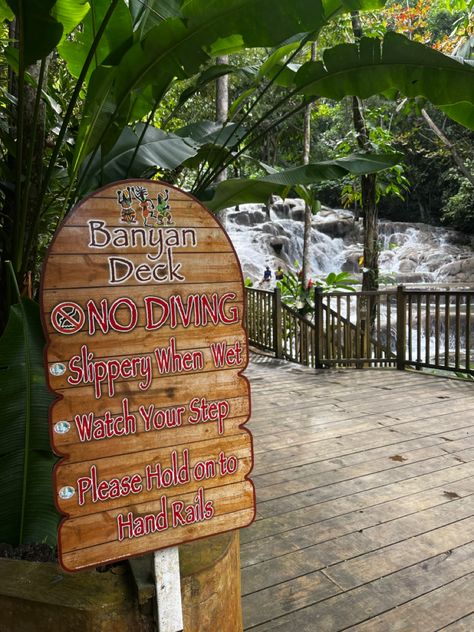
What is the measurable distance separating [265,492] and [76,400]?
1800 millimetres

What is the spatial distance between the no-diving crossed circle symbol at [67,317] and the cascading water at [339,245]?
561 inches

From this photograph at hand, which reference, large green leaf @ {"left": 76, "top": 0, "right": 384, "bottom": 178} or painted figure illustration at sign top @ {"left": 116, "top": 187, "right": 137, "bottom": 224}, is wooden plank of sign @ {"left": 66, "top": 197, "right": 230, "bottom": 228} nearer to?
painted figure illustration at sign top @ {"left": 116, "top": 187, "right": 137, "bottom": 224}

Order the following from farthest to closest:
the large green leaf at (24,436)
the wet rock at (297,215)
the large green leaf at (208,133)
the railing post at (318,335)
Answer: the wet rock at (297,215) < the railing post at (318,335) < the large green leaf at (208,133) < the large green leaf at (24,436)

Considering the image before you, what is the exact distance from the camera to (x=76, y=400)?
3.47ft

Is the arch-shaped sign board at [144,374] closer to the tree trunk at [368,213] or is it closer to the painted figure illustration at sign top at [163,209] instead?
the painted figure illustration at sign top at [163,209]

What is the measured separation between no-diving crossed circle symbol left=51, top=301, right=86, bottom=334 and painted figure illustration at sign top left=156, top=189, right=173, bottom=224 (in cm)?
26

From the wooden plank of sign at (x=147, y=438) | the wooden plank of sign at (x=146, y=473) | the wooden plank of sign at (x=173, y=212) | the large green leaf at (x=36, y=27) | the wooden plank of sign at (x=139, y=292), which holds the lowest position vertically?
the wooden plank of sign at (x=146, y=473)

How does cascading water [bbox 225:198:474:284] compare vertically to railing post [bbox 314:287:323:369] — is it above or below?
above

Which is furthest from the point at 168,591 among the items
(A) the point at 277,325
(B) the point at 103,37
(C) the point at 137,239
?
(A) the point at 277,325

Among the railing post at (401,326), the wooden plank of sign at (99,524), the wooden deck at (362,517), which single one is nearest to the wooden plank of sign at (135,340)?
the wooden plank of sign at (99,524)

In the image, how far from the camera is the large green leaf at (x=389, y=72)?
6.12 ft

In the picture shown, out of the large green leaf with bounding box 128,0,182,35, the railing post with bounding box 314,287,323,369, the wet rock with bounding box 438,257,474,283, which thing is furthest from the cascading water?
the large green leaf with bounding box 128,0,182,35

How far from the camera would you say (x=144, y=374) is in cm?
112

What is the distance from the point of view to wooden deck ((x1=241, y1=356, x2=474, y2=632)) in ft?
5.83
